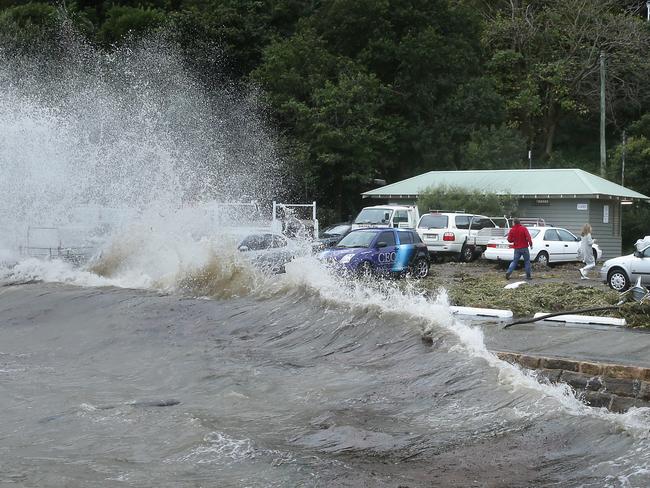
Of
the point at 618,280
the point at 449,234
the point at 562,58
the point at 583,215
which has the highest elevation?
the point at 562,58

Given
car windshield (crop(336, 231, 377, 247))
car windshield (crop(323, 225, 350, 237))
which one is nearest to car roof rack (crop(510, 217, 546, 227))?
car windshield (crop(323, 225, 350, 237))

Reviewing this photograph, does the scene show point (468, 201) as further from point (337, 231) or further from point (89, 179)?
point (89, 179)

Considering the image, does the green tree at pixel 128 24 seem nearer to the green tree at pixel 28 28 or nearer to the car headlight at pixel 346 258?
the green tree at pixel 28 28

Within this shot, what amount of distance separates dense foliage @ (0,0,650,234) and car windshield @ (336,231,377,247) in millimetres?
19614

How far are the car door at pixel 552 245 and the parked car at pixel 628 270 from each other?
285 inches

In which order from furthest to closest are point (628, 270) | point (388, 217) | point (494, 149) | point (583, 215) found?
1. point (494, 149)
2. point (583, 215)
3. point (388, 217)
4. point (628, 270)

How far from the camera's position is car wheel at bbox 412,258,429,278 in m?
22.6

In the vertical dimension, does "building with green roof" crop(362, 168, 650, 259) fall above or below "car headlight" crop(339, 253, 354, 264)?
above

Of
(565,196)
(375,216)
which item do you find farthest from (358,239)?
(565,196)

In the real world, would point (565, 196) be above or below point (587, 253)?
above

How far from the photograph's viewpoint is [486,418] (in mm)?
9164

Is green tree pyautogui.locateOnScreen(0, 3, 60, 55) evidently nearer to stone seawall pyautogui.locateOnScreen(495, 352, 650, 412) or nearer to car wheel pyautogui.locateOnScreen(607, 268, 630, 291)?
car wheel pyautogui.locateOnScreen(607, 268, 630, 291)

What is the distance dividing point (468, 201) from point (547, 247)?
7.23 m

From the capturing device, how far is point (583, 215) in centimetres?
3438
